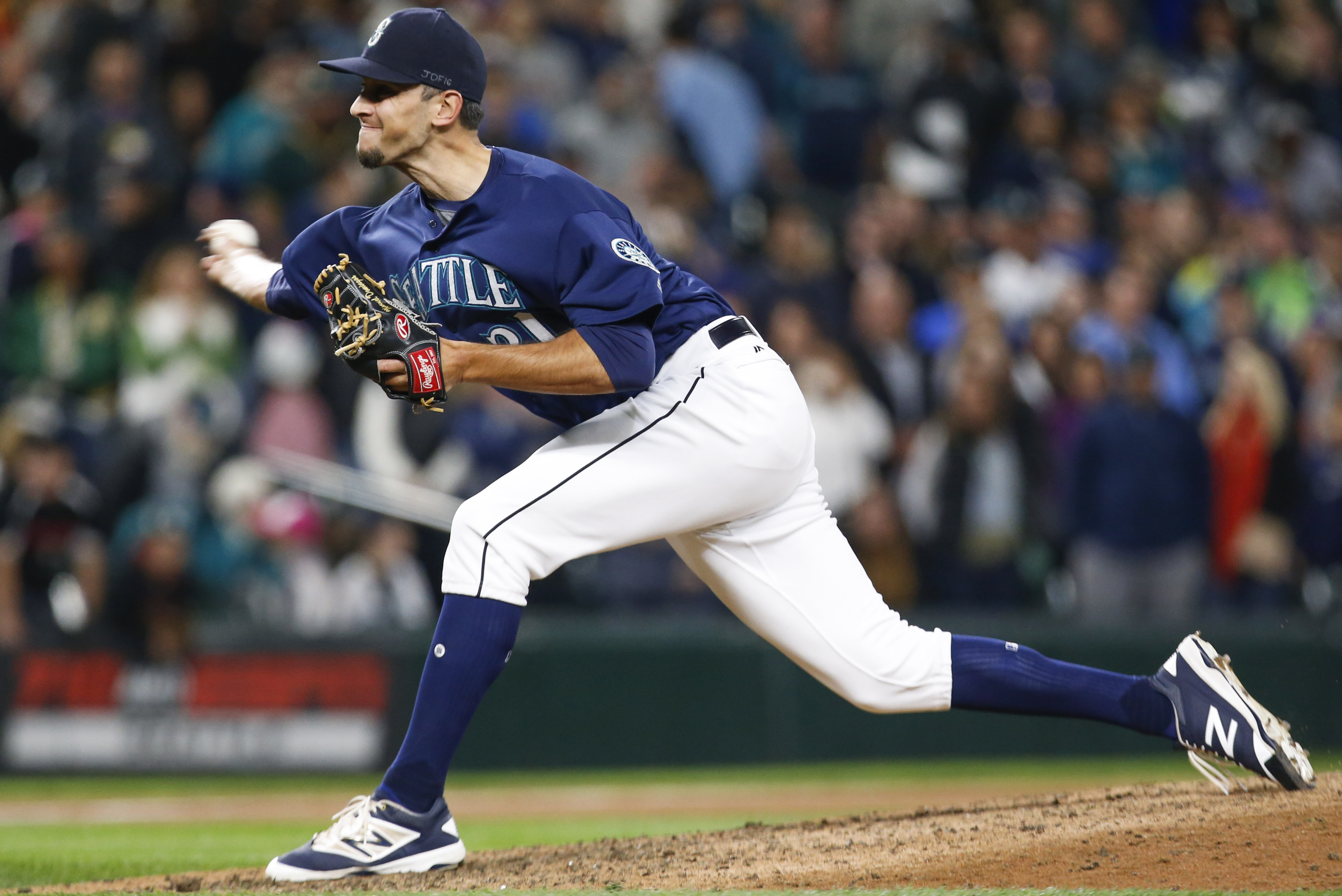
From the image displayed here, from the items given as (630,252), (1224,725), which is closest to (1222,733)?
(1224,725)

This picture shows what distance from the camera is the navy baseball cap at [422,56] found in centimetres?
400

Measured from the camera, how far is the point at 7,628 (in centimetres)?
898

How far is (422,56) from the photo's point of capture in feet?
13.2

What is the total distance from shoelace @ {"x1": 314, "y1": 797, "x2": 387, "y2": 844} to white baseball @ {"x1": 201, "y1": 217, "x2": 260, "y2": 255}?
164cm

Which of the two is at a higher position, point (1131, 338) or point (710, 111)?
point (710, 111)

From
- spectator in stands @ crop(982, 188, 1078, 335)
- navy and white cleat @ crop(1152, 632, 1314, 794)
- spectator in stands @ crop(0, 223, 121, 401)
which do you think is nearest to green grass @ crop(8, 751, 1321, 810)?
spectator in stands @ crop(0, 223, 121, 401)

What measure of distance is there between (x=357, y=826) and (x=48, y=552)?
18.3ft

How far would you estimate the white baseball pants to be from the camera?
3957 millimetres

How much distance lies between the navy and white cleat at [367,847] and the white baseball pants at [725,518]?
55 cm

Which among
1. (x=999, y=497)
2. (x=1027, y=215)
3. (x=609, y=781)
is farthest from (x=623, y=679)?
(x=1027, y=215)

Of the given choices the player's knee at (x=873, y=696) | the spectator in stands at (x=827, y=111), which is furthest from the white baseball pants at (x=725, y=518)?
the spectator in stands at (x=827, y=111)

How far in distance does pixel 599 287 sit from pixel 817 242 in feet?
21.6

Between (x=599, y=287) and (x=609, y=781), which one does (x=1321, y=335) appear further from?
(x=599, y=287)

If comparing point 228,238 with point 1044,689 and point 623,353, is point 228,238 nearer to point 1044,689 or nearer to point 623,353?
point 623,353
